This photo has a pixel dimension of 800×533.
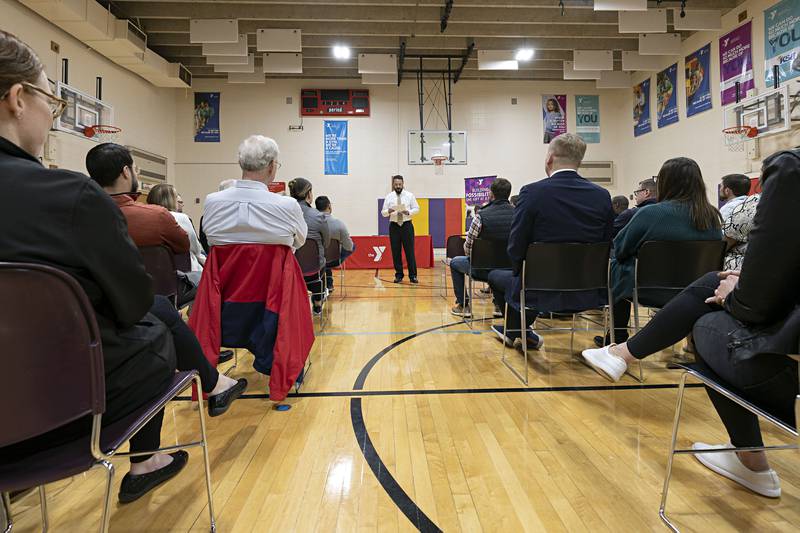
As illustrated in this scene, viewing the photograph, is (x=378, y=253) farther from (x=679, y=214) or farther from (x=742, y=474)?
(x=742, y=474)

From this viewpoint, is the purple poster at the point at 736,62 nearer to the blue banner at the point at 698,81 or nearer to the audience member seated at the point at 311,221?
the blue banner at the point at 698,81

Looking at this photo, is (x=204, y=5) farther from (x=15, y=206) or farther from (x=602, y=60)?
(x=15, y=206)

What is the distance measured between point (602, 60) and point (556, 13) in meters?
1.67

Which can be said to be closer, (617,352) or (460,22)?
(617,352)

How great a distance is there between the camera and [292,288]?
6.57 feet

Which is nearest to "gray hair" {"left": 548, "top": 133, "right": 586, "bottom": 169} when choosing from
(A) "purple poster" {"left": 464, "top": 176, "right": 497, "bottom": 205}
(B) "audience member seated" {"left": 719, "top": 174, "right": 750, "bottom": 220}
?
(B) "audience member seated" {"left": 719, "top": 174, "right": 750, "bottom": 220}

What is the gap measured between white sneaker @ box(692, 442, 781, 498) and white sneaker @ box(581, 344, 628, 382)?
36 centimetres

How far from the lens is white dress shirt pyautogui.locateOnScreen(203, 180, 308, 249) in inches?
75.8

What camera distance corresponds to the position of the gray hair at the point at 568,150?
248cm

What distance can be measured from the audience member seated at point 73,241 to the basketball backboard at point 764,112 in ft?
27.1

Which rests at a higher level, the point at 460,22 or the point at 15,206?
the point at 460,22

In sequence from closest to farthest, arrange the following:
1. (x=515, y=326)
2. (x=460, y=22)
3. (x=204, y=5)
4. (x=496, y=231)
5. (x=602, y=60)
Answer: (x=515, y=326)
(x=496, y=231)
(x=204, y=5)
(x=460, y=22)
(x=602, y=60)

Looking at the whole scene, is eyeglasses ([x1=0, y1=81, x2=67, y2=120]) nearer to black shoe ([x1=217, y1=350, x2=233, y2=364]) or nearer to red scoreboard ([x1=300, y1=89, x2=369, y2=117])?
black shoe ([x1=217, y1=350, x2=233, y2=364])

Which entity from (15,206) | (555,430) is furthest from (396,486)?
(15,206)
